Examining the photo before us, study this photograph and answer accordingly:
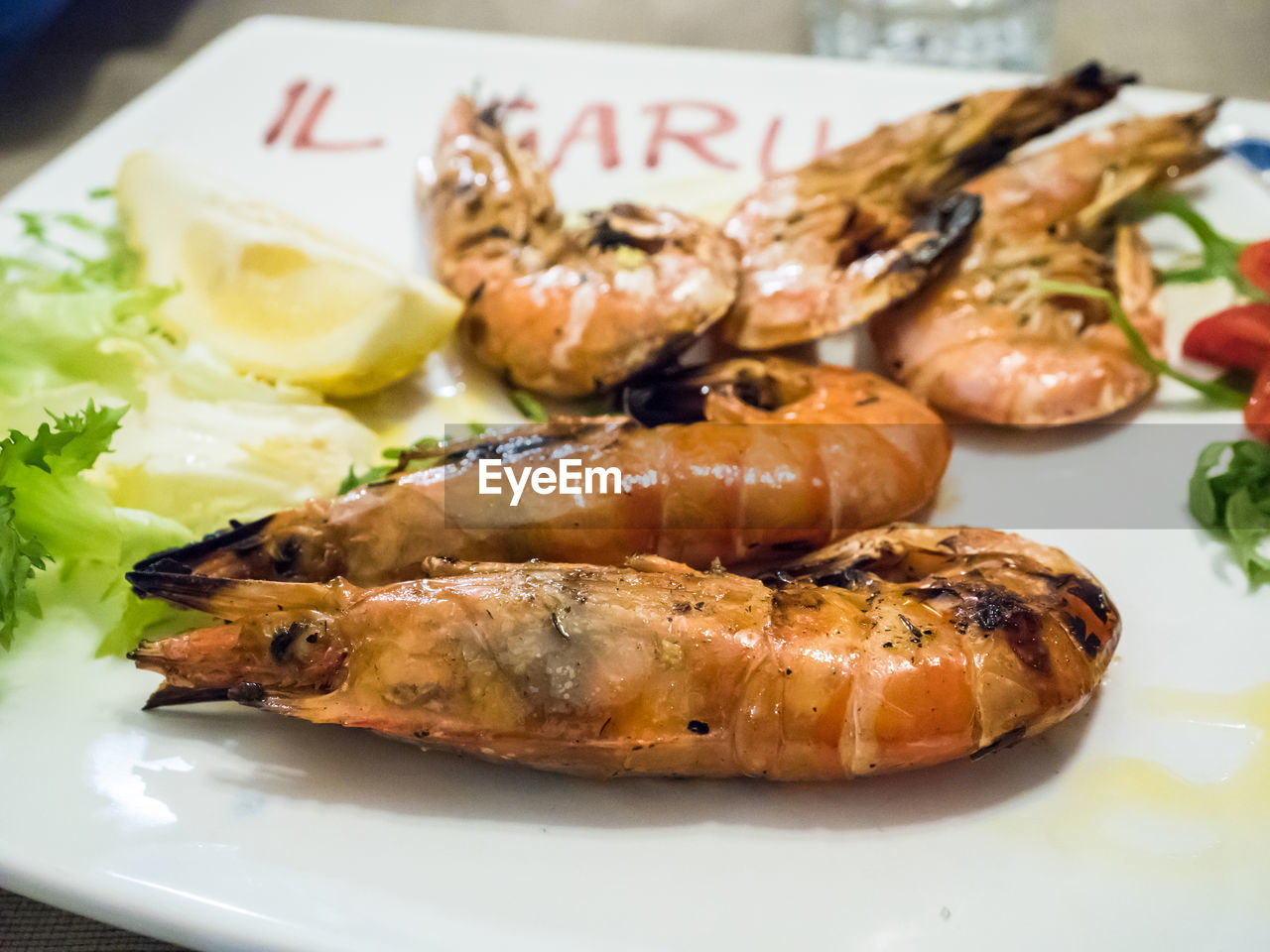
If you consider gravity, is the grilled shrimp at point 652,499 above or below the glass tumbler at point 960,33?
below

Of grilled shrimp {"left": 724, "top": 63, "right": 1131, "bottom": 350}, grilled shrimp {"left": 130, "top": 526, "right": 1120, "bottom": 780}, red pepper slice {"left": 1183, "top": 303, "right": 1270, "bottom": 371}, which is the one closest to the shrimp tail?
grilled shrimp {"left": 130, "top": 526, "right": 1120, "bottom": 780}

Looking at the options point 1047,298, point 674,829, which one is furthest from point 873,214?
point 674,829

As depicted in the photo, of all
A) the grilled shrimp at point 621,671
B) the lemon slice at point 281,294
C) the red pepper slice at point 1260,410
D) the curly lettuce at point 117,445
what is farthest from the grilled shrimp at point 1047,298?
the curly lettuce at point 117,445

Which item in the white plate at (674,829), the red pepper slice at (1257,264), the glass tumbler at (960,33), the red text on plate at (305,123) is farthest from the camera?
the glass tumbler at (960,33)

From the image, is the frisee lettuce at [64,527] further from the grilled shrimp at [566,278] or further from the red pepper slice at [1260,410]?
the red pepper slice at [1260,410]

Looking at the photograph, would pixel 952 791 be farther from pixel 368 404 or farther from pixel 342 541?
pixel 368 404
